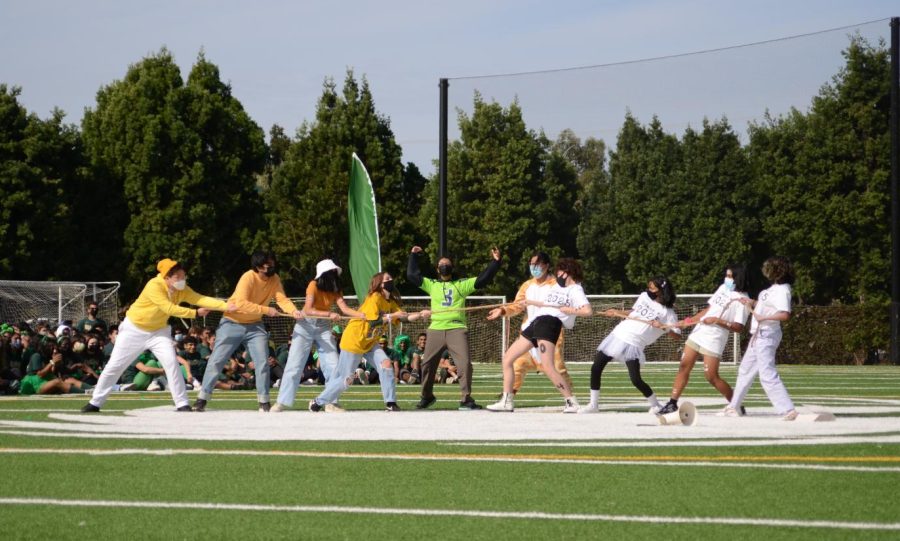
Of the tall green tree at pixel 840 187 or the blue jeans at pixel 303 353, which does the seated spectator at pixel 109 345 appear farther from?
the tall green tree at pixel 840 187

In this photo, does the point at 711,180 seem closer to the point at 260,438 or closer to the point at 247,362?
the point at 247,362

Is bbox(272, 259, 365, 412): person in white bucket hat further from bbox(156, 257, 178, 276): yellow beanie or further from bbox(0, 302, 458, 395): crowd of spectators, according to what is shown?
bbox(0, 302, 458, 395): crowd of spectators

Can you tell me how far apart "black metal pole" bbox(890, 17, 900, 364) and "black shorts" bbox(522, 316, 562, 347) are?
75.9 ft

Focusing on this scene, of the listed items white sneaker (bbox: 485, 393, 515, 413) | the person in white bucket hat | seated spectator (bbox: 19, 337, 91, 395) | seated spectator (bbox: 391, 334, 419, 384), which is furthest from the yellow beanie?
seated spectator (bbox: 391, 334, 419, 384)

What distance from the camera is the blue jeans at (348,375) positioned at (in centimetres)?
1614

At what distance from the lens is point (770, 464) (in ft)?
31.9

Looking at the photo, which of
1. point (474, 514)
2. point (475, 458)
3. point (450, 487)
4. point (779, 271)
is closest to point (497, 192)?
point (779, 271)

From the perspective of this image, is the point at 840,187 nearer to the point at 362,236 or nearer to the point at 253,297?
the point at 362,236

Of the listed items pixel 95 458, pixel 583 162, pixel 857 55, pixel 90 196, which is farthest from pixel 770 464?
pixel 583 162

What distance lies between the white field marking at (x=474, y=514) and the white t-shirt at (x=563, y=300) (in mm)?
8715

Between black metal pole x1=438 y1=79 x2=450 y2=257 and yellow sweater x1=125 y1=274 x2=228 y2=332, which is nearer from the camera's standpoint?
yellow sweater x1=125 y1=274 x2=228 y2=332

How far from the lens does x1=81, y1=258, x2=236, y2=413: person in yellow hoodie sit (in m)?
15.7

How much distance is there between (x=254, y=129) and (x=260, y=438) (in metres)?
41.6

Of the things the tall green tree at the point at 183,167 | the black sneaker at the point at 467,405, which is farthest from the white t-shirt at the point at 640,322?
the tall green tree at the point at 183,167
